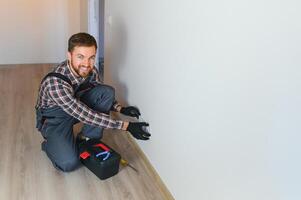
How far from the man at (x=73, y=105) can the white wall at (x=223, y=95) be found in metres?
0.29

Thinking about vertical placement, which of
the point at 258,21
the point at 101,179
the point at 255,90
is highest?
the point at 258,21

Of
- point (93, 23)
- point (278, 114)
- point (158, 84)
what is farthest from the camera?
point (93, 23)

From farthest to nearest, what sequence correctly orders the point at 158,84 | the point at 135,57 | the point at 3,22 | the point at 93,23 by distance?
1. the point at 3,22
2. the point at 93,23
3. the point at 135,57
4. the point at 158,84

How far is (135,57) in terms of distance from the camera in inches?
91.4

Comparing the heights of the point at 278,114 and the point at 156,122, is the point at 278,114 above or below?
above

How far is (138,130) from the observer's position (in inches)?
83.0

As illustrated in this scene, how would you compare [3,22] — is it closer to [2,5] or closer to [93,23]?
[2,5]

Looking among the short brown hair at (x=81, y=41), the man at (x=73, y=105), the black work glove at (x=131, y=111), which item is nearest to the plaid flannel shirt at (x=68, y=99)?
the man at (x=73, y=105)

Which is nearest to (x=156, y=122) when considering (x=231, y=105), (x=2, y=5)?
(x=231, y=105)

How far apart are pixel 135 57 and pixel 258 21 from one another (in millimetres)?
1332

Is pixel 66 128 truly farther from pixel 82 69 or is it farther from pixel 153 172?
pixel 153 172

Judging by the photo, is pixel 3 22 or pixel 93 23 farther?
pixel 3 22

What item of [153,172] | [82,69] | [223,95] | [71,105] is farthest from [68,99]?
[223,95]

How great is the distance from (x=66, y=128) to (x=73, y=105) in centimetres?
24
